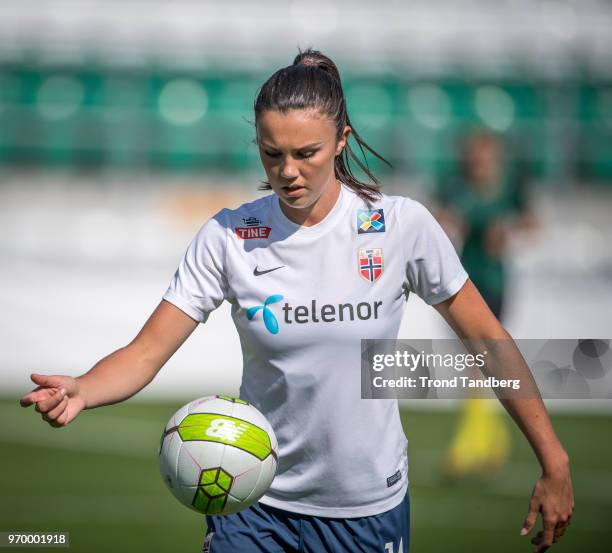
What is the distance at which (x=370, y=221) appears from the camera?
4.14 metres

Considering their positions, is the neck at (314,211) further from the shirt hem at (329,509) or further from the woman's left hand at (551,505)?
the woman's left hand at (551,505)

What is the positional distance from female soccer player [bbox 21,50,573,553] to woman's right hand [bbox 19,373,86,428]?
0.32 m

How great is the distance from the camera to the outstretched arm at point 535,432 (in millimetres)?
3889

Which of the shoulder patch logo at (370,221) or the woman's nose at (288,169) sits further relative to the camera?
the shoulder patch logo at (370,221)

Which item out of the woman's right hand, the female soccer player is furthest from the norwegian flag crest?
the woman's right hand

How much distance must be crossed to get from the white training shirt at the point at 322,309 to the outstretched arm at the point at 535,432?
0.33ft

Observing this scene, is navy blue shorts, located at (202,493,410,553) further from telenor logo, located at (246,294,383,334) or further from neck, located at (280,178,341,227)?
neck, located at (280,178,341,227)

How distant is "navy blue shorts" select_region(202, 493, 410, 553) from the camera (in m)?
4.12

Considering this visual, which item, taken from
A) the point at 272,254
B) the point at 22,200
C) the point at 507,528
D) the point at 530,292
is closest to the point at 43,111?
the point at 22,200

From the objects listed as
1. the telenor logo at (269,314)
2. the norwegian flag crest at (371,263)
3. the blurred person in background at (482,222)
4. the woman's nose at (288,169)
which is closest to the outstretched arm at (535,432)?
the norwegian flag crest at (371,263)

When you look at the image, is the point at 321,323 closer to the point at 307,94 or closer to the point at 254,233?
the point at 254,233

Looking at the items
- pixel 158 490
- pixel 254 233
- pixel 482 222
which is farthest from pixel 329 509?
pixel 482 222

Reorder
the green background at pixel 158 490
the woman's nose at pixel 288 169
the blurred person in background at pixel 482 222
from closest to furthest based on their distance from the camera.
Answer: the woman's nose at pixel 288 169 → the green background at pixel 158 490 → the blurred person in background at pixel 482 222

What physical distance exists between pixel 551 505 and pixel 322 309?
3.69ft
